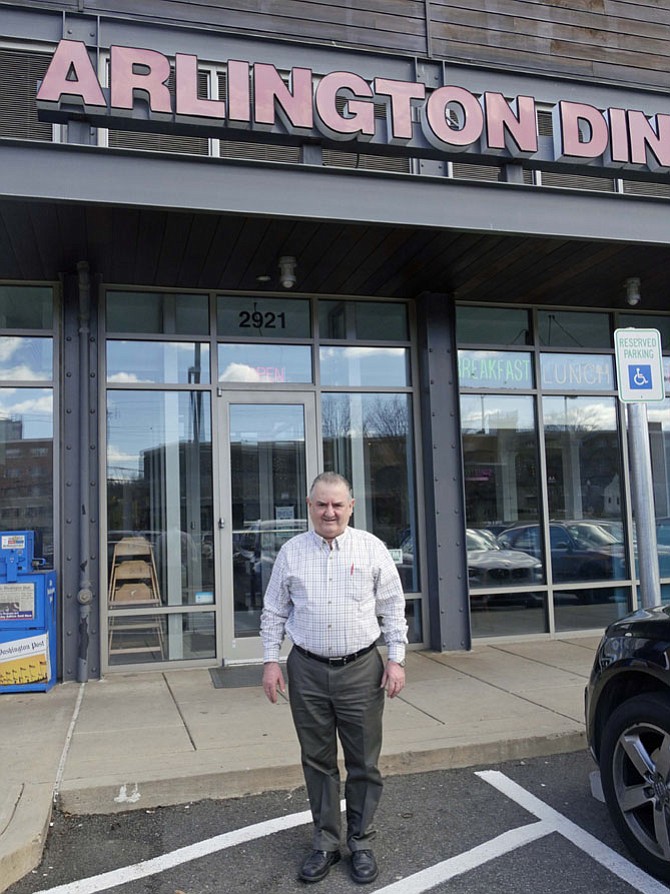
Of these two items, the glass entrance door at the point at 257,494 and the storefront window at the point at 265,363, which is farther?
the storefront window at the point at 265,363

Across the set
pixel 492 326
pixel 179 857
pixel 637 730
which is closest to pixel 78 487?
pixel 179 857

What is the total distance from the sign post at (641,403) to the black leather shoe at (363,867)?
2.54 m

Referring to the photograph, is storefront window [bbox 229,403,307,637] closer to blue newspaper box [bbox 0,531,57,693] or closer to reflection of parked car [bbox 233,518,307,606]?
reflection of parked car [bbox 233,518,307,606]

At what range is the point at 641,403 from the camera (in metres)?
5.14

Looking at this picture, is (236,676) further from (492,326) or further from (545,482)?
(492,326)

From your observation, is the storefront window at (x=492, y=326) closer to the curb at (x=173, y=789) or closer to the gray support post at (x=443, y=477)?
the gray support post at (x=443, y=477)

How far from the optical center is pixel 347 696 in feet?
11.3

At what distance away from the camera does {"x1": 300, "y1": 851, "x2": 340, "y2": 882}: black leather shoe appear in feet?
11.2

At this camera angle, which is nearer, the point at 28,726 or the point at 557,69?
the point at 28,726

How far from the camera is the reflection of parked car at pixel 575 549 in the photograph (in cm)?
851

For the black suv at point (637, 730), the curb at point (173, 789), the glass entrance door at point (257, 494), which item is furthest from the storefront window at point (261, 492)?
the black suv at point (637, 730)

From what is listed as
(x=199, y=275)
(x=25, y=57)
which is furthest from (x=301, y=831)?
(x=25, y=57)

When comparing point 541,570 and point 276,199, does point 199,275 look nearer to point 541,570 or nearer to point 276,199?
point 276,199

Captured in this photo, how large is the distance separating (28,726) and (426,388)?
15.9ft
